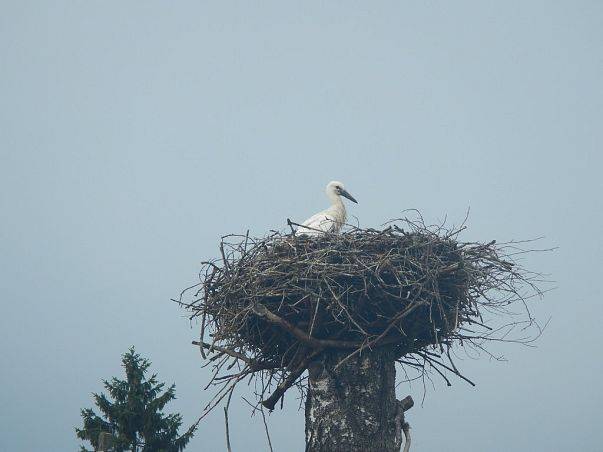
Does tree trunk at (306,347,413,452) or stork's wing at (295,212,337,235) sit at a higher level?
stork's wing at (295,212,337,235)

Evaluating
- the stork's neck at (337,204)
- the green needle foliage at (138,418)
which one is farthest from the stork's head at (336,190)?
Result: the green needle foliage at (138,418)

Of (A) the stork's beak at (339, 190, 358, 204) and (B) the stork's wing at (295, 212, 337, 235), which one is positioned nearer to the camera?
(B) the stork's wing at (295, 212, 337, 235)

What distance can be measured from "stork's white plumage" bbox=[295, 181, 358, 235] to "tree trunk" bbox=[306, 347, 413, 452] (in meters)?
3.05

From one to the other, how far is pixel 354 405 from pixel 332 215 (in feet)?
17.6

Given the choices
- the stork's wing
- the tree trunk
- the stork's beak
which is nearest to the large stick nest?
the tree trunk

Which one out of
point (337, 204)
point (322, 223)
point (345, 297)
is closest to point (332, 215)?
point (322, 223)

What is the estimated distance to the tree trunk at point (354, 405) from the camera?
6043 millimetres

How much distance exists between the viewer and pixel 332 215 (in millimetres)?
11258

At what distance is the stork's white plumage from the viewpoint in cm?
1055

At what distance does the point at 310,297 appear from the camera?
632cm

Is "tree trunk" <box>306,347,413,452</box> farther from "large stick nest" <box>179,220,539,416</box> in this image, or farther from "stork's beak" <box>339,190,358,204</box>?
"stork's beak" <box>339,190,358,204</box>

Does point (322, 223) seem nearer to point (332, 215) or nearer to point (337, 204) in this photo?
point (332, 215)

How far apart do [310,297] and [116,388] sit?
4.85m

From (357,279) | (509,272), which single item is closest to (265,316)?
(357,279)
